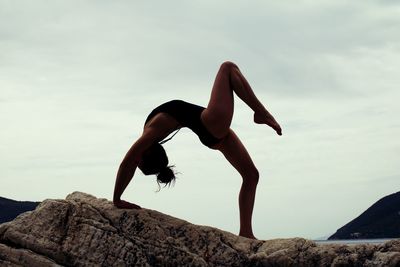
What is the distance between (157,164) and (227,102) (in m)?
1.71

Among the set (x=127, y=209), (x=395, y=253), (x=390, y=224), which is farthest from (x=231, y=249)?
(x=390, y=224)

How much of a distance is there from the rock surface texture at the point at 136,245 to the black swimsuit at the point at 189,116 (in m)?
1.59

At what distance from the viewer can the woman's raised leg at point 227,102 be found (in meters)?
10.2

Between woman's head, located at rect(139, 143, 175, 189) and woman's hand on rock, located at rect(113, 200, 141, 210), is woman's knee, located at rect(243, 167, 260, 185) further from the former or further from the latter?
woman's hand on rock, located at rect(113, 200, 141, 210)

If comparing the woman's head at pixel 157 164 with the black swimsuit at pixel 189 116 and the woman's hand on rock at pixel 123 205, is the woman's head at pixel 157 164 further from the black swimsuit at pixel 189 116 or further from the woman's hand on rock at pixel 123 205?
the woman's hand on rock at pixel 123 205

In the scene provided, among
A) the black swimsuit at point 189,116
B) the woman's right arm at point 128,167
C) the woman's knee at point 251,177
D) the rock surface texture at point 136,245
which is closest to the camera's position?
the rock surface texture at point 136,245

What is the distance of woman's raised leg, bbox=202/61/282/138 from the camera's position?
10.2 m

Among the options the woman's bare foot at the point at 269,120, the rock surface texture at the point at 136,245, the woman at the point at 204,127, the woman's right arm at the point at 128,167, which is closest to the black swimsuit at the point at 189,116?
the woman at the point at 204,127

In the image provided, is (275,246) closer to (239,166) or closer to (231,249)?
(231,249)

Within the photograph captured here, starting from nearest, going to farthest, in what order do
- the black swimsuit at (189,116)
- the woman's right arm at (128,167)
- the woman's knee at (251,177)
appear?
the woman's right arm at (128,167)
the black swimsuit at (189,116)
the woman's knee at (251,177)

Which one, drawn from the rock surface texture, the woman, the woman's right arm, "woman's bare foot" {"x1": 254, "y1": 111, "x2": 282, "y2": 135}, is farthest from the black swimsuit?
the rock surface texture

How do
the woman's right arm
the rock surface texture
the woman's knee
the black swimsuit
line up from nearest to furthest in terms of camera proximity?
the rock surface texture, the woman's right arm, the black swimsuit, the woman's knee

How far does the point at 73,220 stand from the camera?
9.74 m

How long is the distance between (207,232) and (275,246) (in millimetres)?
1178
